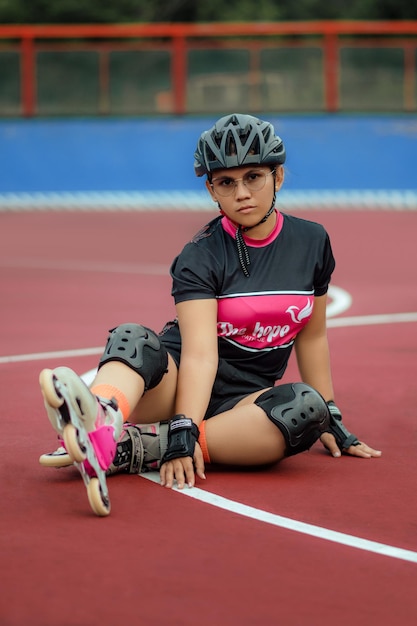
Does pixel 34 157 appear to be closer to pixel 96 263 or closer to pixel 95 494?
pixel 96 263

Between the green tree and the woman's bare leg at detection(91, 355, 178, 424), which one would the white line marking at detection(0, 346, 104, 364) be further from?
the green tree

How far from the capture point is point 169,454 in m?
4.99

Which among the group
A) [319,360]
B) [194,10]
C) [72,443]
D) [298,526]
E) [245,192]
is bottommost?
[298,526]

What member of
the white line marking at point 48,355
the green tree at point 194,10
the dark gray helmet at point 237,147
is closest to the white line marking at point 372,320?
the white line marking at point 48,355

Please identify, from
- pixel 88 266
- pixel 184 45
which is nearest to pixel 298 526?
pixel 88 266

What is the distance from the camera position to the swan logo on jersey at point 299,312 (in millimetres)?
5391

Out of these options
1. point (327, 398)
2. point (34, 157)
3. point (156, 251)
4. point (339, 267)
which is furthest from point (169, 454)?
point (34, 157)

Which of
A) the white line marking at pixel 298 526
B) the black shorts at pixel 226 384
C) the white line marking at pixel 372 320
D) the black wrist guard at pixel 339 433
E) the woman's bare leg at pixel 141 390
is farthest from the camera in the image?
the white line marking at pixel 372 320

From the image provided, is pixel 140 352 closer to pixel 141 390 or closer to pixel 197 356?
pixel 141 390

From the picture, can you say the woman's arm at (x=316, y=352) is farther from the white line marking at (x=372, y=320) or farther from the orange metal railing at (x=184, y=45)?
the orange metal railing at (x=184, y=45)

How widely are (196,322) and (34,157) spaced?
59.3 ft

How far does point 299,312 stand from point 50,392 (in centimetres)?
142

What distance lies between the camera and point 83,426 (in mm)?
4500

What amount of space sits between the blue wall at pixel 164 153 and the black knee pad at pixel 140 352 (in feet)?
57.1
